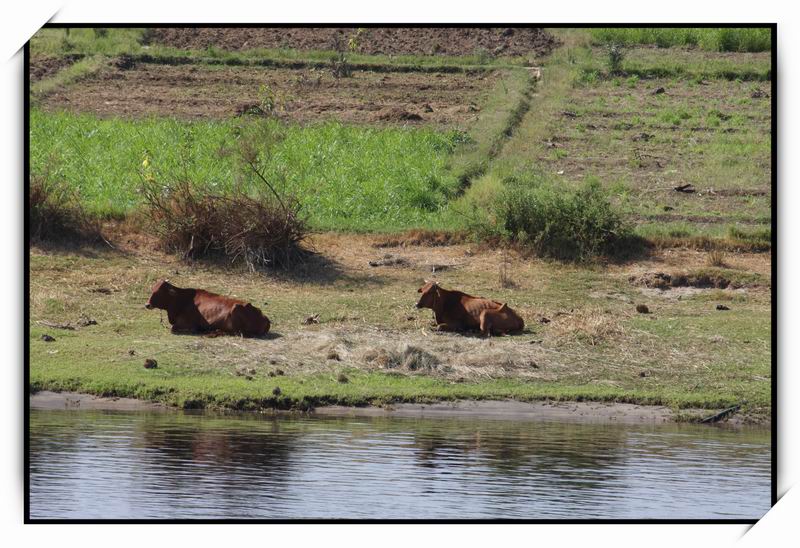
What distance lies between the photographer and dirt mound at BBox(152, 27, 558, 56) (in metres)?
29.2

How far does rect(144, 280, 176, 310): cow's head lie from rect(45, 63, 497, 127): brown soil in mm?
9759

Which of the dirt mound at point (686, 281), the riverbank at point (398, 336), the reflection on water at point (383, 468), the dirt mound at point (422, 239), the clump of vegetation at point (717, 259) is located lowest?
the reflection on water at point (383, 468)

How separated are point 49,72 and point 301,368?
Answer: 16911mm

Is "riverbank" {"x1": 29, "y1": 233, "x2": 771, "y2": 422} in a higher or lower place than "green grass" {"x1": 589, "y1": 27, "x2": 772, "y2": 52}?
lower

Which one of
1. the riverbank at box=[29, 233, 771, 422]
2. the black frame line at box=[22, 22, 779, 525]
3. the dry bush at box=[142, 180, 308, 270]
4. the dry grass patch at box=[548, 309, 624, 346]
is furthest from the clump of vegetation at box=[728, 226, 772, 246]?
the black frame line at box=[22, 22, 779, 525]

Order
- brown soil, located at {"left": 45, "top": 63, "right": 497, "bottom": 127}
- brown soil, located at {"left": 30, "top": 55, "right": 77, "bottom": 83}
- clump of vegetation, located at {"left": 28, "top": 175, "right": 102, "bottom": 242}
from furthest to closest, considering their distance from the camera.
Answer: brown soil, located at {"left": 30, "top": 55, "right": 77, "bottom": 83} < brown soil, located at {"left": 45, "top": 63, "right": 497, "bottom": 127} < clump of vegetation, located at {"left": 28, "top": 175, "right": 102, "bottom": 242}

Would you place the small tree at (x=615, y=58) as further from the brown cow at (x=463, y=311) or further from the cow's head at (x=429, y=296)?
the cow's head at (x=429, y=296)

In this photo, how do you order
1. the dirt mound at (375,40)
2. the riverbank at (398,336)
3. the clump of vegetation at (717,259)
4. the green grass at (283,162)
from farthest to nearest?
the dirt mound at (375,40)
the green grass at (283,162)
the clump of vegetation at (717,259)
the riverbank at (398,336)

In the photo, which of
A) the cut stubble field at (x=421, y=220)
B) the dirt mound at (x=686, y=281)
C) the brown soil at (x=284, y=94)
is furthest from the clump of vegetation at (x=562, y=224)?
the brown soil at (x=284, y=94)

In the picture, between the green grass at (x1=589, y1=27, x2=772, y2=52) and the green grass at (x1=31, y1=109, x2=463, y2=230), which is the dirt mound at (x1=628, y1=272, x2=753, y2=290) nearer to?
the green grass at (x1=31, y1=109, x2=463, y2=230)

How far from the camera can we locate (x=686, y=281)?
1650 cm

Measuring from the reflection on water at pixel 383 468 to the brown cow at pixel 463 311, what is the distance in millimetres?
2346

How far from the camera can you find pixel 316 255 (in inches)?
671

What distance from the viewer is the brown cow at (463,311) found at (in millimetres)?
14516
